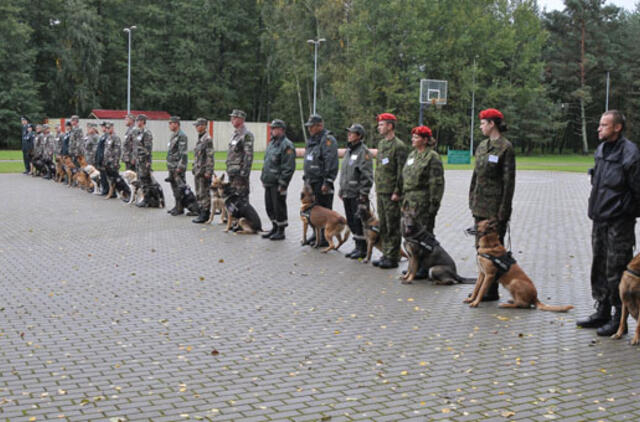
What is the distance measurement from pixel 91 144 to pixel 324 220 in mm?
12493

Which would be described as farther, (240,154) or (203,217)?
(203,217)

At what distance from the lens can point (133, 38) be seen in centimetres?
6469

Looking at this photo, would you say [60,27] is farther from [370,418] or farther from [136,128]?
[370,418]

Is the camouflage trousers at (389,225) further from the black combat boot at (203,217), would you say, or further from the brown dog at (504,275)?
the black combat boot at (203,217)

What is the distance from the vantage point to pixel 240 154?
523 inches

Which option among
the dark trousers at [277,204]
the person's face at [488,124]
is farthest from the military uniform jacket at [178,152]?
the person's face at [488,124]

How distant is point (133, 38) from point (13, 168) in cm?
3626

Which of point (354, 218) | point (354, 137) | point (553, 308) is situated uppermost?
point (354, 137)

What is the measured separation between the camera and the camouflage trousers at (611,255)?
653cm

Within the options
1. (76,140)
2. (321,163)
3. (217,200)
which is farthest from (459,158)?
(321,163)

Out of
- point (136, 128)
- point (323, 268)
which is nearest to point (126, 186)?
point (136, 128)

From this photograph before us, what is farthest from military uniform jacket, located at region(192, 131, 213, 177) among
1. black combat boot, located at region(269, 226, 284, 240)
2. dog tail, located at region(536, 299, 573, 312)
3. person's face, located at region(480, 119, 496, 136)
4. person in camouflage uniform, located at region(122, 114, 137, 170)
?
dog tail, located at region(536, 299, 573, 312)

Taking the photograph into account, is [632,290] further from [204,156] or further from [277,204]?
[204,156]

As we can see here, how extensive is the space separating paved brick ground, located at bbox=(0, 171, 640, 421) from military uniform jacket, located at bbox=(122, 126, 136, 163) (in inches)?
263
